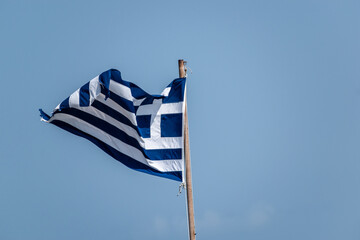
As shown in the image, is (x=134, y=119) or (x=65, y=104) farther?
(x=65, y=104)

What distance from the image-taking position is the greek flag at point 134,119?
777 inches

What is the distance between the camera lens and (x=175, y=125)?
19.7m

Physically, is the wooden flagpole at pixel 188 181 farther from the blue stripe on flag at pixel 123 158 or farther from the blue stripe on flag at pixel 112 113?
the blue stripe on flag at pixel 112 113

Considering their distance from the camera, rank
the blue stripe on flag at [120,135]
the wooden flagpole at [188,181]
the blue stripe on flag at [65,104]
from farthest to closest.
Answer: the blue stripe on flag at [65,104] < the blue stripe on flag at [120,135] < the wooden flagpole at [188,181]

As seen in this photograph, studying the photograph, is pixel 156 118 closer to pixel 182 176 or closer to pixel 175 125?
pixel 175 125

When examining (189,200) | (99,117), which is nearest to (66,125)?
(99,117)

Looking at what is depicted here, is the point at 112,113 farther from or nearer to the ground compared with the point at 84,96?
nearer to the ground

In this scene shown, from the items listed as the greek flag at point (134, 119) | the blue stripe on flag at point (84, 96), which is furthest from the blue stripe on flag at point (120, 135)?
the blue stripe on flag at point (84, 96)

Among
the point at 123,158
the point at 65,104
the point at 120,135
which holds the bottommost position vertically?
the point at 123,158

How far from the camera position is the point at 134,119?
→ 797 inches

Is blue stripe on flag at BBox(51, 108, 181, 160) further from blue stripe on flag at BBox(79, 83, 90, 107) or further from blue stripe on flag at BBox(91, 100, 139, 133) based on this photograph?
blue stripe on flag at BBox(79, 83, 90, 107)

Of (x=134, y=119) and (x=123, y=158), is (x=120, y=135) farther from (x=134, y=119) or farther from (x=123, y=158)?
(x=134, y=119)

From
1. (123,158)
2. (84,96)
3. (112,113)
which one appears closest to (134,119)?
(112,113)

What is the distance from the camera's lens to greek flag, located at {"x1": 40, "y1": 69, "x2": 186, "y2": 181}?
1973cm
